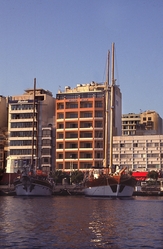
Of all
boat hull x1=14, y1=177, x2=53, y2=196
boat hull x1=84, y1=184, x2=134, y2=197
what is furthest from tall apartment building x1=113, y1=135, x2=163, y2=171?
boat hull x1=14, y1=177, x2=53, y2=196

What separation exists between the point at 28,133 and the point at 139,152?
34654mm

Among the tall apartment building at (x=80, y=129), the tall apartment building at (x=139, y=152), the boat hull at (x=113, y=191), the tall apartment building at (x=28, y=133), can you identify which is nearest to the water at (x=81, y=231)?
the boat hull at (x=113, y=191)

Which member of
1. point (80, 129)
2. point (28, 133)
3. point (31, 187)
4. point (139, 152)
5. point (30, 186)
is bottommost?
point (31, 187)

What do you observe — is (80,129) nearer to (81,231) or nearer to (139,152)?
(139,152)

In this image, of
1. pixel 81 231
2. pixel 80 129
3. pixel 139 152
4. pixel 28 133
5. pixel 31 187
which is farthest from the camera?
pixel 28 133

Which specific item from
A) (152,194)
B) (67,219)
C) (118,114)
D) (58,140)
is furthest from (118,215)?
(118,114)

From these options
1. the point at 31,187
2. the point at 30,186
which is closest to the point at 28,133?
the point at 31,187

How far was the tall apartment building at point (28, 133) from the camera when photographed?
14077 cm

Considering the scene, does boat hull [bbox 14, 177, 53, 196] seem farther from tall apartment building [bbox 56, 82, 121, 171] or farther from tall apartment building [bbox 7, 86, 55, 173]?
tall apartment building [bbox 56, 82, 121, 171]

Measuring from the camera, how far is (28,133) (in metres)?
143

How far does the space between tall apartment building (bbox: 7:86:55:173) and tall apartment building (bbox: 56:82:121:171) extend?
11.3 ft

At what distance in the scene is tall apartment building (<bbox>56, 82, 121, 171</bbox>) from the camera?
13912 cm

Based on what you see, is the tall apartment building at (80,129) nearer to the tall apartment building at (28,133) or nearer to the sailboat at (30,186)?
the tall apartment building at (28,133)

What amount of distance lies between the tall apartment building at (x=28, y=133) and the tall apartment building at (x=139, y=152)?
21.4 meters
